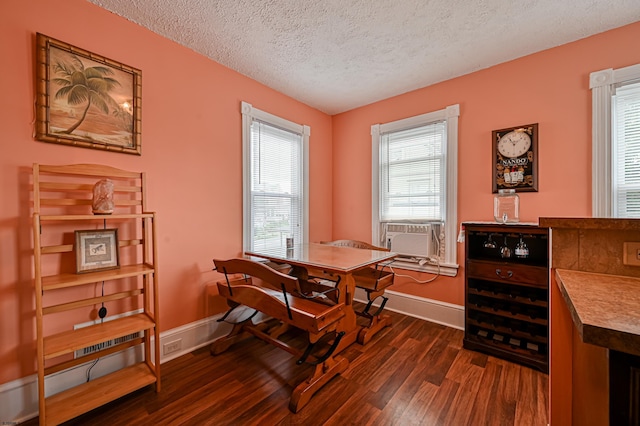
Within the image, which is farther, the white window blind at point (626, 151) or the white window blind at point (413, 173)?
the white window blind at point (413, 173)

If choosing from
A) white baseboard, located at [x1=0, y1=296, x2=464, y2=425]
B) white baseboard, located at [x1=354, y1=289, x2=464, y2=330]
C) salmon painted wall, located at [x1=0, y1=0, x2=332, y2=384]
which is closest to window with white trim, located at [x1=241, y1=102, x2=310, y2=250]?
salmon painted wall, located at [x1=0, y1=0, x2=332, y2=384]

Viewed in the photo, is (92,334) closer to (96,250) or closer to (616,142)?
(96,250)

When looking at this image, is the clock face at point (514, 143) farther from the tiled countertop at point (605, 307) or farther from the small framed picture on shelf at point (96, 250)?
the small framed picture on shelf at point (96, 250)

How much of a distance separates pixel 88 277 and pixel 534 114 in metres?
3.73

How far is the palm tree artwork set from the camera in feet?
5.53

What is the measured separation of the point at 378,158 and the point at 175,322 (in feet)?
9.44

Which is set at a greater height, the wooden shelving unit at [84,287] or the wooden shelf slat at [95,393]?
the wooden shelving unit at [84,287]

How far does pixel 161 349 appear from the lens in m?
2.14

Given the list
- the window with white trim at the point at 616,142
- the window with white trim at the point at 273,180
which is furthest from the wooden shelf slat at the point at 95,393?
the window with white trim at the point at 616,142

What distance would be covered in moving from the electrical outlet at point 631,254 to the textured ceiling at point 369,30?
180 centimetres

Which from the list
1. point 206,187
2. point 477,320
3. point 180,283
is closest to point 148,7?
point 206,187

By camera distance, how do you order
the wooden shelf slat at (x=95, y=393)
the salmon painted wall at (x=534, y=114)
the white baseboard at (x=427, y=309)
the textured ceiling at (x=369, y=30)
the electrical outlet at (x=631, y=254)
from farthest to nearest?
the white baseboard at (x=427, y=309)
the salmon painted wall at (x=534, y=114)
the textured ceiling at (x=369, y=30)
the wooden shelf slat at (x=95, y=393)
the electrical outlet at (x=631, y=254)

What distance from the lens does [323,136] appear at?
3787mm

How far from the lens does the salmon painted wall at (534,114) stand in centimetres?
214
